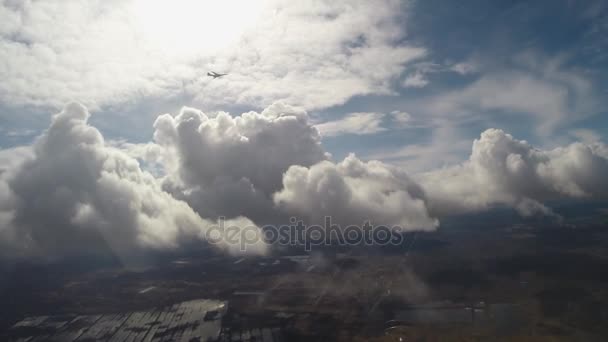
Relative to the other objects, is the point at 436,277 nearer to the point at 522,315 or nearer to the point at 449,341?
the point at 522,315

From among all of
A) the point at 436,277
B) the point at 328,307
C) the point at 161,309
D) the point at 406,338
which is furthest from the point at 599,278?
the point at 161,309

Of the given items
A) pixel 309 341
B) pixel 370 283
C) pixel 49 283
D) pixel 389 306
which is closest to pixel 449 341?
pixel 389 306

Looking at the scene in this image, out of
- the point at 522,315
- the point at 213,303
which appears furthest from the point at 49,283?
the point at 522,315

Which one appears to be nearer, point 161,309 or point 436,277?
point 161,309

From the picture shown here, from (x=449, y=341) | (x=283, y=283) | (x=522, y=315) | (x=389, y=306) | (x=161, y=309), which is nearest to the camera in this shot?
(x=449, y=341)

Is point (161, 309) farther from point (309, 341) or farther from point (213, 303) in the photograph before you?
point (309, 341)

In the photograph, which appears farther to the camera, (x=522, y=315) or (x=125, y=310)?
(x=125, y=310)

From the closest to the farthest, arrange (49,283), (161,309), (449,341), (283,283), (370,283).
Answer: (449,341) < (161,309) < (370,283) < (283,283) < (49,283)

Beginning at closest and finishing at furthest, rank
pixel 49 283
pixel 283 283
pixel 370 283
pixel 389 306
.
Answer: pixel 389 306 → pixel 370 283 → pixel 283 283 → pixel 49 283

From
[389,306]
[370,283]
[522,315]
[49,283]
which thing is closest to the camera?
[522,315]
